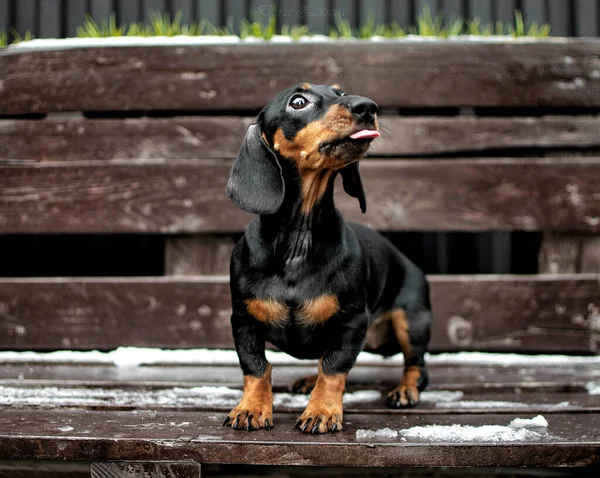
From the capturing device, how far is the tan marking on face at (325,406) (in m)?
1.95

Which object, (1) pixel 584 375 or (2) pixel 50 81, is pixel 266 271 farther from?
(2) pixel 50 81

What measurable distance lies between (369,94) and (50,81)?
1.65 meters

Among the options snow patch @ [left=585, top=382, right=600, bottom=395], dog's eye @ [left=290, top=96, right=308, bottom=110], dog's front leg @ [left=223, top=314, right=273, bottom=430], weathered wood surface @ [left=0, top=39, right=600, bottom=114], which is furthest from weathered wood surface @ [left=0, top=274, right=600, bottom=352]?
dog's eye @ [left=290, top=96, right=308, bottom=110]

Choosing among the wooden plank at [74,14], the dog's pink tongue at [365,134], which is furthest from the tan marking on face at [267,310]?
the wooden plank at [74,14]

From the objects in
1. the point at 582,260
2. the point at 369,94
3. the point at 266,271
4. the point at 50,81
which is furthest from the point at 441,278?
the point at 50,81

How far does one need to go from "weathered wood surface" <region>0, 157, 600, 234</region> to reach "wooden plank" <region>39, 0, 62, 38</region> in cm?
107

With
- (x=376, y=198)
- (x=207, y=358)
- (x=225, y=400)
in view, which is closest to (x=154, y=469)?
(x=225, y=400)

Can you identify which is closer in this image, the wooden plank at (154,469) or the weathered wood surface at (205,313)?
the wooden plank at (154,469)

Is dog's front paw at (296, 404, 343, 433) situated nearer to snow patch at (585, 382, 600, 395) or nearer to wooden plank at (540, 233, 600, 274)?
snow patch at (585, 382, 600, 395)

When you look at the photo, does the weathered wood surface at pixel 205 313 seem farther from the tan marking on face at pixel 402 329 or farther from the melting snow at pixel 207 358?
the tan marking on face at pixel 402 329

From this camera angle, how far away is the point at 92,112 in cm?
338

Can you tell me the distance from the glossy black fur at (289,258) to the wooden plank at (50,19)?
2379mm

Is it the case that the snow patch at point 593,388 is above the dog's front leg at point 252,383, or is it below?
below

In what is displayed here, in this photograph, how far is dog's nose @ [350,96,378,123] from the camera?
1.88 m
